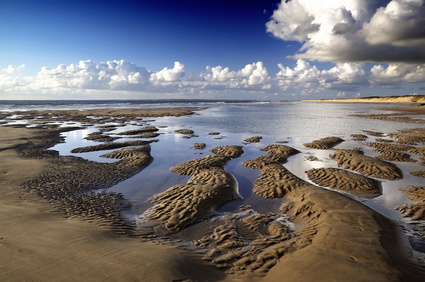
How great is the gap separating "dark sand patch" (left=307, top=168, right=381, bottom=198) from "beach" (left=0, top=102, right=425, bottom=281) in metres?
0.05

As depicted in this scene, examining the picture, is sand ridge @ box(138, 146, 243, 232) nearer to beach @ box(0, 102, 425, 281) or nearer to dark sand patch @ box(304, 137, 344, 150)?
beach @ box(0, 102, 425, 281)

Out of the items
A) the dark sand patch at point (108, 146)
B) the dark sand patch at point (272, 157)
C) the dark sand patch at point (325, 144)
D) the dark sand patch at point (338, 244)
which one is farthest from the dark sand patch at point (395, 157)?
the dark sand patch at point (108, 146)

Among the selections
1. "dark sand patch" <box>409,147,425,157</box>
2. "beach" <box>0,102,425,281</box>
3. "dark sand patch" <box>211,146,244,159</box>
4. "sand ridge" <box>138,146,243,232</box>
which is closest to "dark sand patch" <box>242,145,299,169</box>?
"beach" <box>0,102,425,281</box>

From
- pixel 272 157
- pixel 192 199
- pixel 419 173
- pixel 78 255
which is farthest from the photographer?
pixel 272 157

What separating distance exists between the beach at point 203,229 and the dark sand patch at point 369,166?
0.29 ft

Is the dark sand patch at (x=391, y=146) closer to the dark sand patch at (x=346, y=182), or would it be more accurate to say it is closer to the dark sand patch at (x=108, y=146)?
the dark sand patch at (x=346, y=182)

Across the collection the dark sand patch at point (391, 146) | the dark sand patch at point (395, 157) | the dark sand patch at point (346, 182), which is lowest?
the dark sand patch at point (346, 182)

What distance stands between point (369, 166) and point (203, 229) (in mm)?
11006

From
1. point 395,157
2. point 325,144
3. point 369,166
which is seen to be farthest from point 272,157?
point 395,157

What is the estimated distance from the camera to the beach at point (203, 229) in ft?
14.8

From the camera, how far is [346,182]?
9961 millimetres

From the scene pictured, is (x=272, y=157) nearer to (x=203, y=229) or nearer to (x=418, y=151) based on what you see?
(x=203, y=229)

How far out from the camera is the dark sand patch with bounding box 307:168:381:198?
30.6 ft

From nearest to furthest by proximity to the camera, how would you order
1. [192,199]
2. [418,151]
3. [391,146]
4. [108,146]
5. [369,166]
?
1. [192,199]
2. [369,166]
3. [418,151]
4. [391,146]
5. [108,146]
